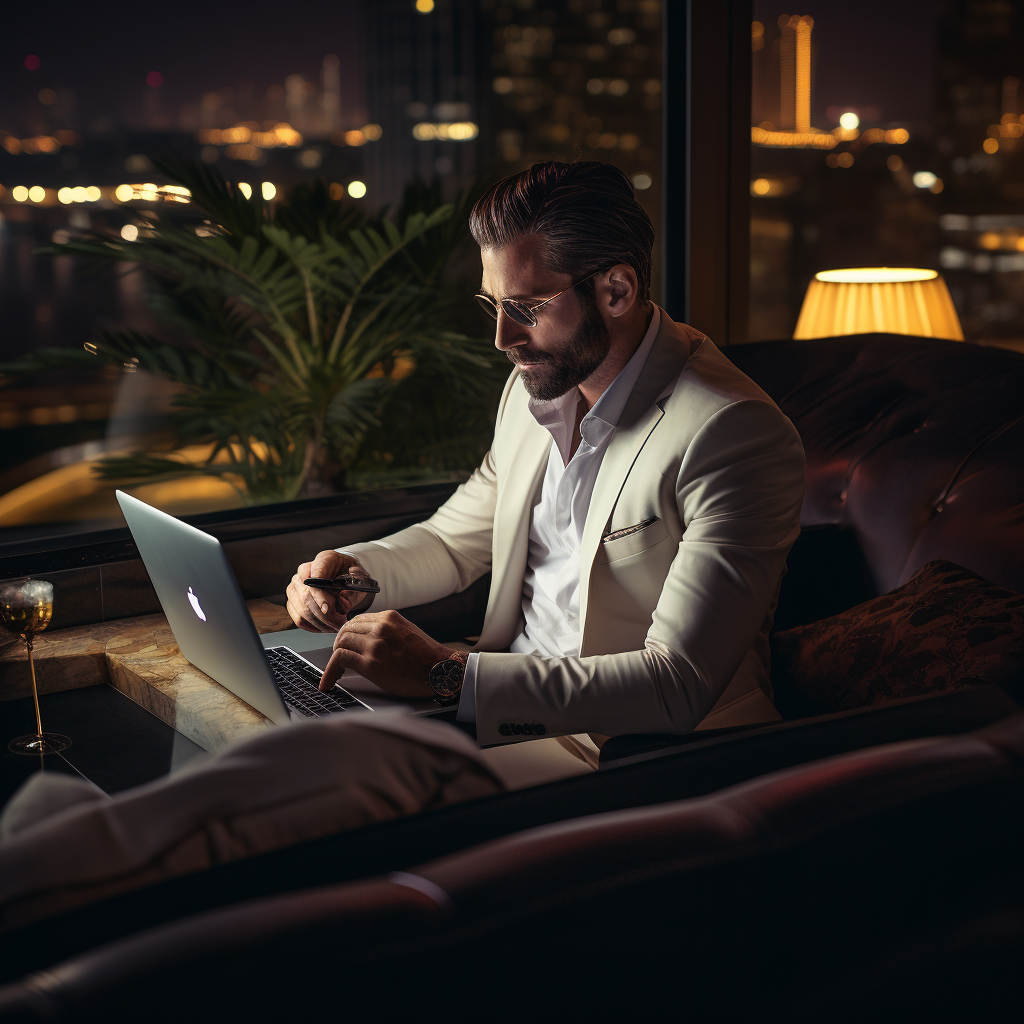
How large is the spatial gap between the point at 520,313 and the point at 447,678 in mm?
633

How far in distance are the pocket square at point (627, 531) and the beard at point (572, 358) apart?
275mm

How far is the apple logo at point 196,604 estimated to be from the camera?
1.33 m

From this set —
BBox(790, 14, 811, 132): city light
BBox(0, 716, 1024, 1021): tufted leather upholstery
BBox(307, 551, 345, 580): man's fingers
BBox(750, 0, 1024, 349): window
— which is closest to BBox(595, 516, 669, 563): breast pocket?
BBox(307, 551, 345, 580): man's fingers

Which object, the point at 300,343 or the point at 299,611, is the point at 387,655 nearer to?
the point at 299,611

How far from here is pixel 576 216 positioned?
1.59 metres

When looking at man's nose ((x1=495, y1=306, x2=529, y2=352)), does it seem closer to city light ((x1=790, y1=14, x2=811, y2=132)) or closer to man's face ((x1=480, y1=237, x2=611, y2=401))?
man's face ((x1=480, y1=237, x2=611, y2=401))

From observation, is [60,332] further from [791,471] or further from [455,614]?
[791,471]

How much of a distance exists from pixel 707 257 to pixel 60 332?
191 cm

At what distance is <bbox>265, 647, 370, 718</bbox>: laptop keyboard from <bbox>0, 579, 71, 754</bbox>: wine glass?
32cm

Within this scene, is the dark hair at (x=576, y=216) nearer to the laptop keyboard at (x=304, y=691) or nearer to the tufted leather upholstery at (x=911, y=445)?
the tufted leather upholstery at (x=911, y=445)

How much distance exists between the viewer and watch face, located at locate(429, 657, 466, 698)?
4.61 ft

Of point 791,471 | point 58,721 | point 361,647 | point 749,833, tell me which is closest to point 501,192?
point 791,471

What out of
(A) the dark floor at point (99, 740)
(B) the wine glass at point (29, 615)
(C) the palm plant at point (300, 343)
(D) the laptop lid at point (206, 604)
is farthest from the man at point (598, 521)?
(C) the palm plant at point (300, 343)

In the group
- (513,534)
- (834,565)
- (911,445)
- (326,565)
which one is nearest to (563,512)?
(513,534)
